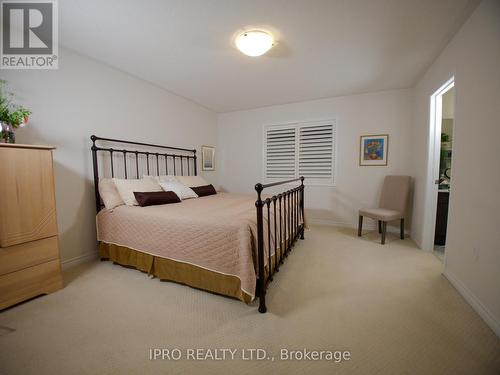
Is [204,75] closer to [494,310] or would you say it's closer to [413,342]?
[413,342]

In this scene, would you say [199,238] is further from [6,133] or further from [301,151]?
[301,151]

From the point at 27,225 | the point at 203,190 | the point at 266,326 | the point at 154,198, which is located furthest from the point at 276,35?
the point at 27,225

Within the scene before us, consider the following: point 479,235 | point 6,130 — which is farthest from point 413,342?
point 6,130

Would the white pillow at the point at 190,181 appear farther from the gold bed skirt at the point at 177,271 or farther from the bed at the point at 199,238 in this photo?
the gold bed skirt at the point at 177,271

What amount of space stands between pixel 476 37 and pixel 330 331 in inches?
98.7

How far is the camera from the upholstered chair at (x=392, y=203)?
293 cm

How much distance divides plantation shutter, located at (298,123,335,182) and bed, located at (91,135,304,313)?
4.86 feet

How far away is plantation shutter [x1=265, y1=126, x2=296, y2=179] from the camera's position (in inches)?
165

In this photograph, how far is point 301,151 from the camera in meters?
4.11

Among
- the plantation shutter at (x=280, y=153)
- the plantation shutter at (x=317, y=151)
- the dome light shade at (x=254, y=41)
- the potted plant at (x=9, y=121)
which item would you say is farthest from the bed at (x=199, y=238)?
the plantation shutter at (x=280, y=153)

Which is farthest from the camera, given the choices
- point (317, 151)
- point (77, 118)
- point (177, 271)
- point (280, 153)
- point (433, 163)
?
point (280, 153)

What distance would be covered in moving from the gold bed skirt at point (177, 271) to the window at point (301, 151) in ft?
9.53

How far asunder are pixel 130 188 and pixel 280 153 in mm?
2859

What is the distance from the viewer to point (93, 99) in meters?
2.48
